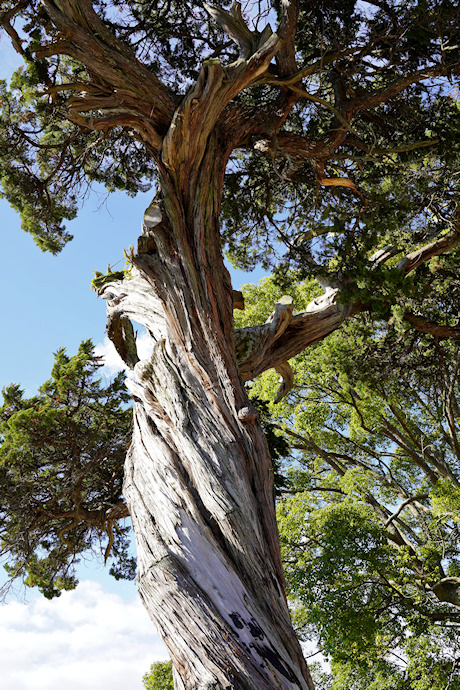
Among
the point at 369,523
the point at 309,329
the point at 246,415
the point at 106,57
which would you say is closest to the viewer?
the point at 246,415

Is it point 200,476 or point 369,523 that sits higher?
point 369,523

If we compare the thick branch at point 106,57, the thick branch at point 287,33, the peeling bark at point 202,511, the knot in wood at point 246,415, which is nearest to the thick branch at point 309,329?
the peeling bark at point 202,511

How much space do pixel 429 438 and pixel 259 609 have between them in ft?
45.2

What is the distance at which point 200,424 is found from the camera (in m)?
3.95

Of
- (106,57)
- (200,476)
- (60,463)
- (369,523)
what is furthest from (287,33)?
(369,523)

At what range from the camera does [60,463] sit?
300 inches

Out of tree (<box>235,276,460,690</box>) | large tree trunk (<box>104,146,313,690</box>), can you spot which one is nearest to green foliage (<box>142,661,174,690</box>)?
tree (<box>235,276,460,690</box>)

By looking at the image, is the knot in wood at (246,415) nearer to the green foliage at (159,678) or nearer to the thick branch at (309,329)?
the thick branch at (309,329)

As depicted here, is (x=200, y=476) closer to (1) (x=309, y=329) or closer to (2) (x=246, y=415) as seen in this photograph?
(2) (x=246, y=415)

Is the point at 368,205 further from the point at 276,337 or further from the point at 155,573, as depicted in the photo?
the point at 155,573

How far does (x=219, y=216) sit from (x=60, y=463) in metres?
4.37

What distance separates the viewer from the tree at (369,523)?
29.6ft

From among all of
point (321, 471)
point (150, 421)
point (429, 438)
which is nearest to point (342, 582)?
point (321, 471)

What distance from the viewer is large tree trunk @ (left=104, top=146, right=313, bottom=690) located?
310 centimetres
